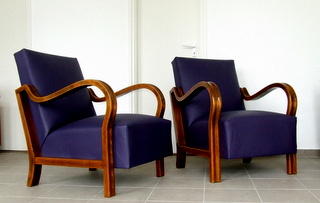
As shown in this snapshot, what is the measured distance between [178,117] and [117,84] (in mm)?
907

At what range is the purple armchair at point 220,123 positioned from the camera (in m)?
1.82

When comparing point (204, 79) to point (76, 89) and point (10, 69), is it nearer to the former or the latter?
point (76, 89)

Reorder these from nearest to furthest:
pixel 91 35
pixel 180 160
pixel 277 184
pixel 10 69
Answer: pixel 277 184 < pixel 180 160 < pixel 91 35 < pixel 10 69

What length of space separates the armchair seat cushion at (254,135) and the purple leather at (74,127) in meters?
0.35

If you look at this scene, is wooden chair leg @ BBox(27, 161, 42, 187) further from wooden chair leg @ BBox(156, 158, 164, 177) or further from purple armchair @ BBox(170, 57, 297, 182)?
purple armchair @ BBox(170, 57, 297, 182)

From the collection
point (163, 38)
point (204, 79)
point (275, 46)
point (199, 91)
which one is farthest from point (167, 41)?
point (199, 91)

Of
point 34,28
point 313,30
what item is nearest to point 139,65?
point 34,28

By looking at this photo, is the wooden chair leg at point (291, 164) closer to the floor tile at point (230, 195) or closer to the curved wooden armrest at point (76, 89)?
the floor tile at point (230, 195)

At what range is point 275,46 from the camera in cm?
284

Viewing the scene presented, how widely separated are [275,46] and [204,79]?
37.6 inches

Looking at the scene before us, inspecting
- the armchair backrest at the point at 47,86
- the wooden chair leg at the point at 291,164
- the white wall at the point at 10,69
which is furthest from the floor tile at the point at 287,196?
the white wall at the point at 10,69

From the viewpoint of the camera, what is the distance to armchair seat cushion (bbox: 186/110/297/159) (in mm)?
1812

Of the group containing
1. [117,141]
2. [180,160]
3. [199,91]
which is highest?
[199,91]

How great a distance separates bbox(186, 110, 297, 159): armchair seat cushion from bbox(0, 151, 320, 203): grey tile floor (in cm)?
19
